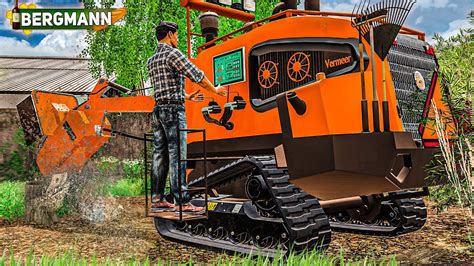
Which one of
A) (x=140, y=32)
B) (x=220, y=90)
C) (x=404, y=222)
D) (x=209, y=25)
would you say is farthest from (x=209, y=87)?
(x=140, y=32)

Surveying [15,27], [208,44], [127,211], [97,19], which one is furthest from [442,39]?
[97,19]

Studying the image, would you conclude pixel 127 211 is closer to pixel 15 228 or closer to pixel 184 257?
pixel 15 228

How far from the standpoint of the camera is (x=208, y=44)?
710cm

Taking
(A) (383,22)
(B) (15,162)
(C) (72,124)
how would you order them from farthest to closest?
(B) (15,162), (C) (72,124), (A) (383,22)

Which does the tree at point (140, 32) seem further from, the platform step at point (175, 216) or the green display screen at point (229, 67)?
the platform step at point (175, 216)

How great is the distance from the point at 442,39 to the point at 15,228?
Answer: 280 inches

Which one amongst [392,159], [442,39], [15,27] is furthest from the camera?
[15,27]

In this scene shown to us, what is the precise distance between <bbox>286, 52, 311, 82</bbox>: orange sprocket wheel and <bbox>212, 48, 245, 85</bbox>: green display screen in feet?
2.29

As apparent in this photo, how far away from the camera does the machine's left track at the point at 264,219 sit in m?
5.34

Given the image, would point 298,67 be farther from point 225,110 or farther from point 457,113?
point 457,113

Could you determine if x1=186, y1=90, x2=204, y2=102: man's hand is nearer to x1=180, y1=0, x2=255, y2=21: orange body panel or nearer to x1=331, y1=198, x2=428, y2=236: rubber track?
x1=180, y1=0, x2=255, y2=21: orange body panel

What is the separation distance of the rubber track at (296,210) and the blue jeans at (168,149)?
849mm

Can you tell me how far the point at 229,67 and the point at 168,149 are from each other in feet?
4.21

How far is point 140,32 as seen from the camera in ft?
57.7
